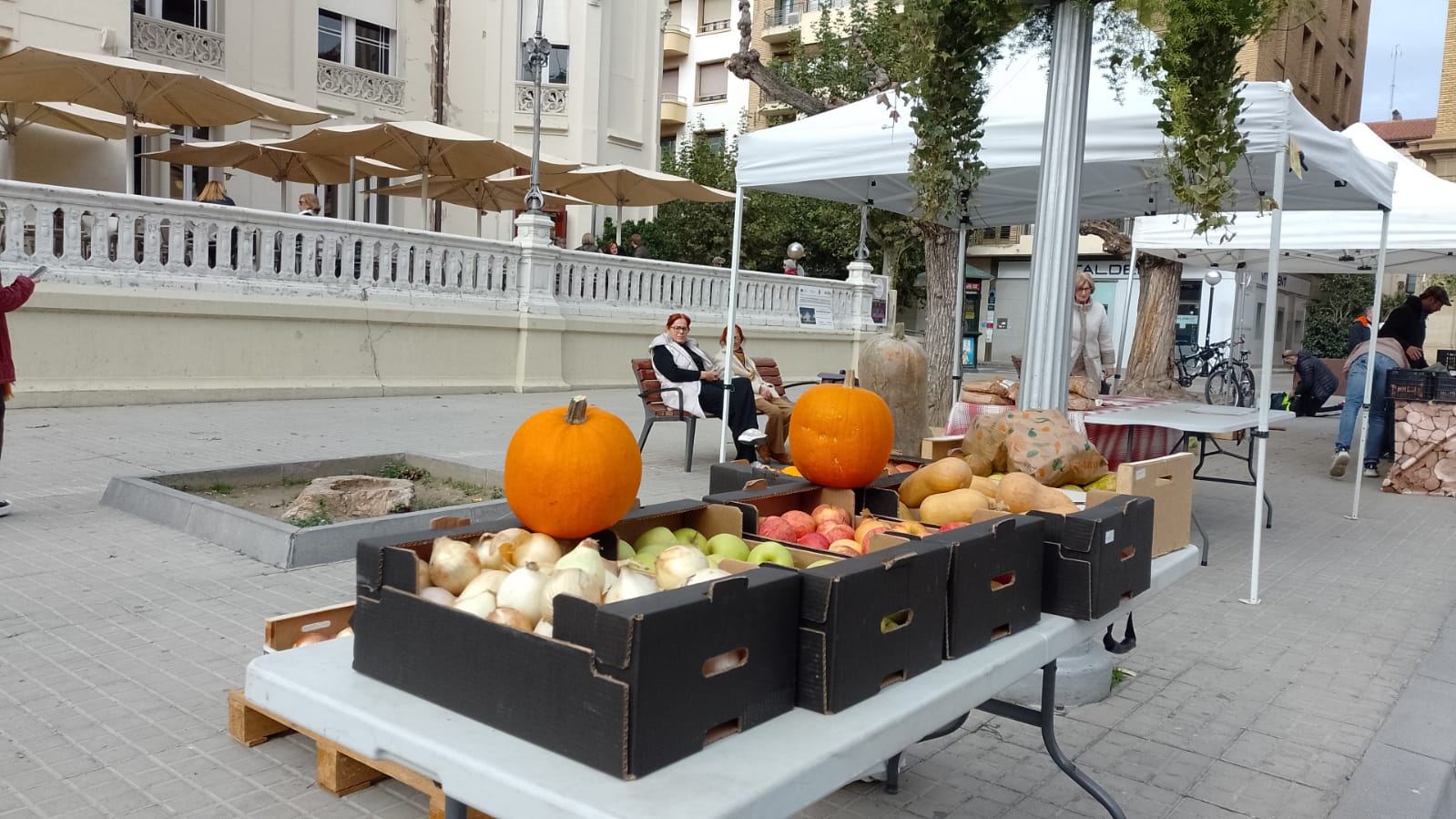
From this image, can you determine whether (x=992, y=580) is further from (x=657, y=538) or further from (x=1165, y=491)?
(x=1165, y=491)

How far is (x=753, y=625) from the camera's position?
5.32ft

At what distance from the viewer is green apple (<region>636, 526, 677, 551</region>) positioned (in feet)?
8.03

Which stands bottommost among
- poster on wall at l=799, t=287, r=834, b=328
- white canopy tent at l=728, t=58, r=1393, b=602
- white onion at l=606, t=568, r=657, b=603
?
white onion at l=606, t=568, r=657, b=603

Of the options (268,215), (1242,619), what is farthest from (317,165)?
(1242,619)

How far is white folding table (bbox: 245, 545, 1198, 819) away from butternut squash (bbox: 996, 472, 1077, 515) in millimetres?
940

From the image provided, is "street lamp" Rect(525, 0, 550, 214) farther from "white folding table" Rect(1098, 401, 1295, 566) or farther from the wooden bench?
"white folding table" Rect(1098, 401, 1295, 566)

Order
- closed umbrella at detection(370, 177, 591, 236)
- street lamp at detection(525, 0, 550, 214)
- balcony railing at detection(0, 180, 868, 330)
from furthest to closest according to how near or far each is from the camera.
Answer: closed umbrella at detection(370, 177, 591, 236), street lamp at detection(525, 0, 550, 214), balcony railing at detection(0, 180, 868, 330)

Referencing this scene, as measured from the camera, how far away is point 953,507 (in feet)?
9.03

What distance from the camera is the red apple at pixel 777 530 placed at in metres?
2.57

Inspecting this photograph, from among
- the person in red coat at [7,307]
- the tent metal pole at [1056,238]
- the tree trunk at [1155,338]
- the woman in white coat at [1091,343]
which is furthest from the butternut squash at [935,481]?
the tree trunk at [1155,338]

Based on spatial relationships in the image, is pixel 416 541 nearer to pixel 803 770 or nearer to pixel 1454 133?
pixel 803 770

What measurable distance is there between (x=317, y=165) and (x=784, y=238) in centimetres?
1659

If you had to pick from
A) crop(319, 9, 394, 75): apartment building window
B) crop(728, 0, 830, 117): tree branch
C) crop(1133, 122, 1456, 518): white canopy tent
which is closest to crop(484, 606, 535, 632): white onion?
crop(1133, 122, 1456, 518): white canopy tent

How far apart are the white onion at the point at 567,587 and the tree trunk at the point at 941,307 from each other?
10121 millimetres
